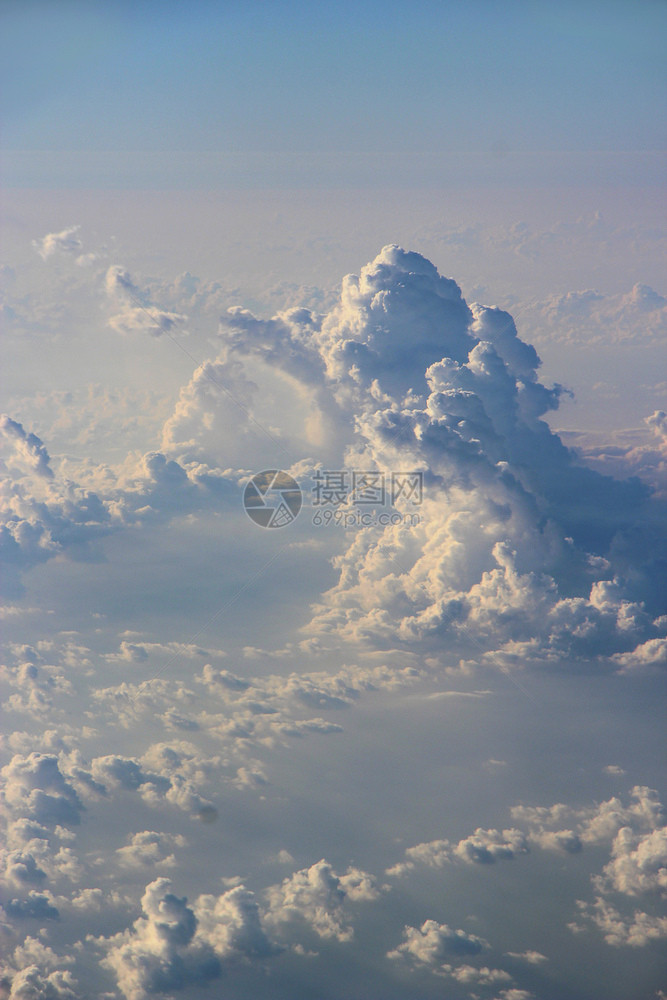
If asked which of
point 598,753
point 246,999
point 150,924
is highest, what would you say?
point 598,753

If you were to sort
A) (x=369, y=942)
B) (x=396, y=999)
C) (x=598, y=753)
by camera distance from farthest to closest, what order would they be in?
(x=598, y=753)
(x=369, y=942)
(x=396, y=999)

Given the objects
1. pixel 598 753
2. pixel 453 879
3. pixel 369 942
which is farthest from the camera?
pixel 598 753

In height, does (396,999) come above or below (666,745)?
below

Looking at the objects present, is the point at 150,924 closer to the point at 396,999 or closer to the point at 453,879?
the point at 396,999

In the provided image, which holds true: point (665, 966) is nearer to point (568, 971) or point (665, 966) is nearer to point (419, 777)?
point (568, 971)

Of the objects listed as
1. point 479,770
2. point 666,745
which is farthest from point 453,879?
point 666,745

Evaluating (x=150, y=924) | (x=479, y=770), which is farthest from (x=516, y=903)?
(x=150, y=924)

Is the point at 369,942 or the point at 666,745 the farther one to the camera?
the point at 666,745

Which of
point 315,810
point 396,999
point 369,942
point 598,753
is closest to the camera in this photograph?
point 396,999

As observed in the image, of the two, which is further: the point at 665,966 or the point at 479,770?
the point at 479,770
